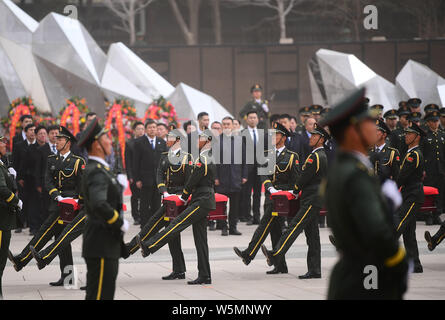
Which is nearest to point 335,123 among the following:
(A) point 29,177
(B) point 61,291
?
(B) point 61,291

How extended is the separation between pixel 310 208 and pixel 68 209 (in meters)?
2.96

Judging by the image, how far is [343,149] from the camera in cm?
443

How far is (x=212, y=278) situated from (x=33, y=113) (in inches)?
439

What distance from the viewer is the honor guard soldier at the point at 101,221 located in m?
5.98

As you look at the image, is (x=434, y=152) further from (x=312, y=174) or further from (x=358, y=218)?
(x=358, y=218)

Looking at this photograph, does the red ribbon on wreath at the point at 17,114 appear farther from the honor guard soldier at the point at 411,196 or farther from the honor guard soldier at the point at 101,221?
the honor guard soldier at the point at 101,221

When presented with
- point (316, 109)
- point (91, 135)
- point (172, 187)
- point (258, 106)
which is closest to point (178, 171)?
point (172, 187)

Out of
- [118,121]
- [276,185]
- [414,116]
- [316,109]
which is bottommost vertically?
[276,185]

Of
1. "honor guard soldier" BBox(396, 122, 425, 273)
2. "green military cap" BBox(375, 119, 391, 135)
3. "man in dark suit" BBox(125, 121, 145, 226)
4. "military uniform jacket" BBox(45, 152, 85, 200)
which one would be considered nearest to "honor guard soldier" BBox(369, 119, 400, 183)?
"green military cap" BBox(375, 119, 391, 135)

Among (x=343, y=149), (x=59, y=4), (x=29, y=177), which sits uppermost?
(x=59, y=4)

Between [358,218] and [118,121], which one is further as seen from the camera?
[118,121]

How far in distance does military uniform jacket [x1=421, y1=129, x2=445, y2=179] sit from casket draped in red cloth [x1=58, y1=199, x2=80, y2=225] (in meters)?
7.83

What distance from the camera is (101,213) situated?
19.9ft

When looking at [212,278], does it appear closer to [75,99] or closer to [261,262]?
[261,262]
